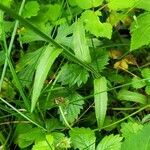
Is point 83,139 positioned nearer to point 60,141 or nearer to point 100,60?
point 60,141

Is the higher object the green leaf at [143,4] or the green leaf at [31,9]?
the green leaf at [31,9]

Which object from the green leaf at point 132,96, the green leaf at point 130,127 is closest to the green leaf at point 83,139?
the green leaf at point 130,127

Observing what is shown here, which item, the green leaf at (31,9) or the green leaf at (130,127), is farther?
the green leaf at (31,9)

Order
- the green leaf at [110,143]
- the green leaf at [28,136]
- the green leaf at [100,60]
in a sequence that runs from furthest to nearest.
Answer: the green leaf at [100,60] → the green leaf at [28,136] → the green leaf at [110,143]

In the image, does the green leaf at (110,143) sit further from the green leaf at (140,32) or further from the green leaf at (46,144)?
the green leaf at (140,32)

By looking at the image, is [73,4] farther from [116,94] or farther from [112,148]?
→ [112,148]

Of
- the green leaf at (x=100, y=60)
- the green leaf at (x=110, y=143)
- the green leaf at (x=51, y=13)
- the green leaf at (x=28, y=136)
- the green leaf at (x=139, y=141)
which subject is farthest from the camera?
the green leaf at (x=51, y=13)

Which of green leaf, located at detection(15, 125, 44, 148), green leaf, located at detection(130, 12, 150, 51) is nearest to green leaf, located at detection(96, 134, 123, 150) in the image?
green leaf, located at detection(15, 125, 44, 148)

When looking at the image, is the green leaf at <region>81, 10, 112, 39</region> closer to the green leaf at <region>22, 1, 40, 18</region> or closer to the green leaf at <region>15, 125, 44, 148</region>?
the green leaf at <region>22, 1, 40, 18</region>

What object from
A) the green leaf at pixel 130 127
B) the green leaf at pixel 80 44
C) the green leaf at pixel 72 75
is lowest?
the green leaf at pixel 130 127
